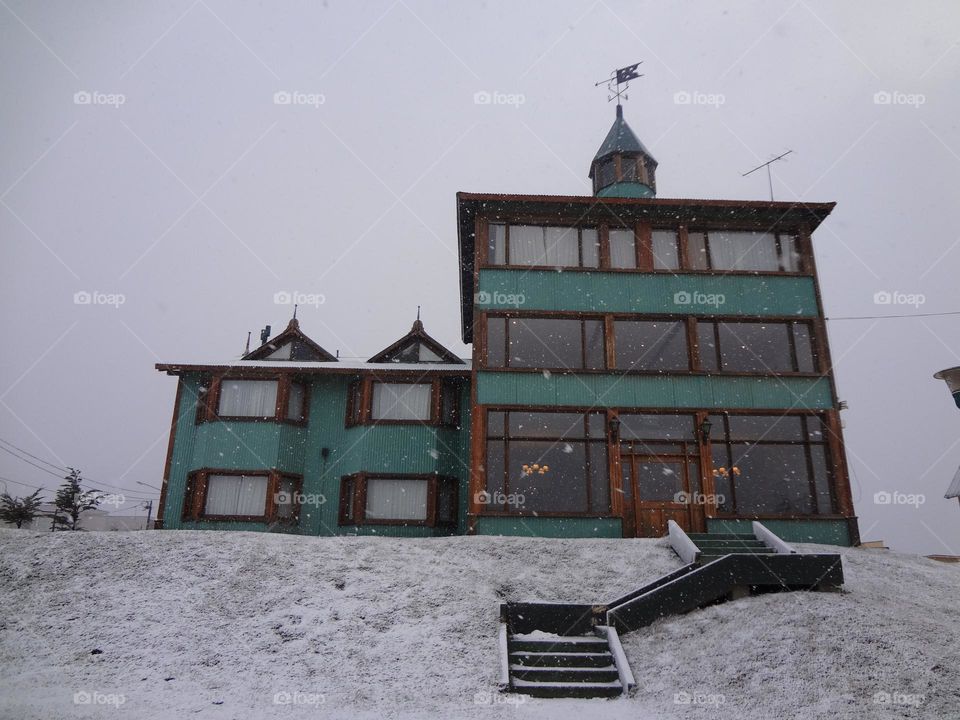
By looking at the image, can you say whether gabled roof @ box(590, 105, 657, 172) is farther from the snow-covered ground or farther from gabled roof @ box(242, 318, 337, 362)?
the snow-covered ground

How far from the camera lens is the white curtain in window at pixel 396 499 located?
20781 millimetres

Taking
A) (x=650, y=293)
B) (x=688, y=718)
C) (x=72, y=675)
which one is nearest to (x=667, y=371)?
(x=650, y=293)

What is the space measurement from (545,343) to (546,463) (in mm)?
3530

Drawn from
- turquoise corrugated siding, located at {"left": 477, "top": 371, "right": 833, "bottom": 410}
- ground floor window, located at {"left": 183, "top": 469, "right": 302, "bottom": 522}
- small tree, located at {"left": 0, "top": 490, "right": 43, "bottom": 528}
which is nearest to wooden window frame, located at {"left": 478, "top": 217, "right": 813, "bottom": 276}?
turquoise corrugated siding, located at {"left": 477, "top": 371, "right": 833, "bottom": 410}

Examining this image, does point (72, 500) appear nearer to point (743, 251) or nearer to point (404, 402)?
point (404, 402)

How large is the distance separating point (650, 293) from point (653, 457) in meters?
4.96

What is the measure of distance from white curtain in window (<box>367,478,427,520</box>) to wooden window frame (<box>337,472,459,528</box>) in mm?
114

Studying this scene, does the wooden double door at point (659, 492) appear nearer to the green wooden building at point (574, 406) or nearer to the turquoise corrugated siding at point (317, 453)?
the green wooden building at point (574, 406)

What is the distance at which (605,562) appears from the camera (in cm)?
1508

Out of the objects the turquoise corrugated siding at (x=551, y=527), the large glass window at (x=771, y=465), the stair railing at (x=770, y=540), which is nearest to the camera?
the stair railing at (x=770, y=540)

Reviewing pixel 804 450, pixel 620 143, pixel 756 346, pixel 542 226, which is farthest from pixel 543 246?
pixel 804 450

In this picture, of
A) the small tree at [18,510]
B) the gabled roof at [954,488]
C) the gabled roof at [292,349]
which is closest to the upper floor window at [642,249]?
the gabled roof at [292,349]

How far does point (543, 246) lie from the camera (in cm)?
2105

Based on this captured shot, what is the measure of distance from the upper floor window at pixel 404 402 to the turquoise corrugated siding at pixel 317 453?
29cm
